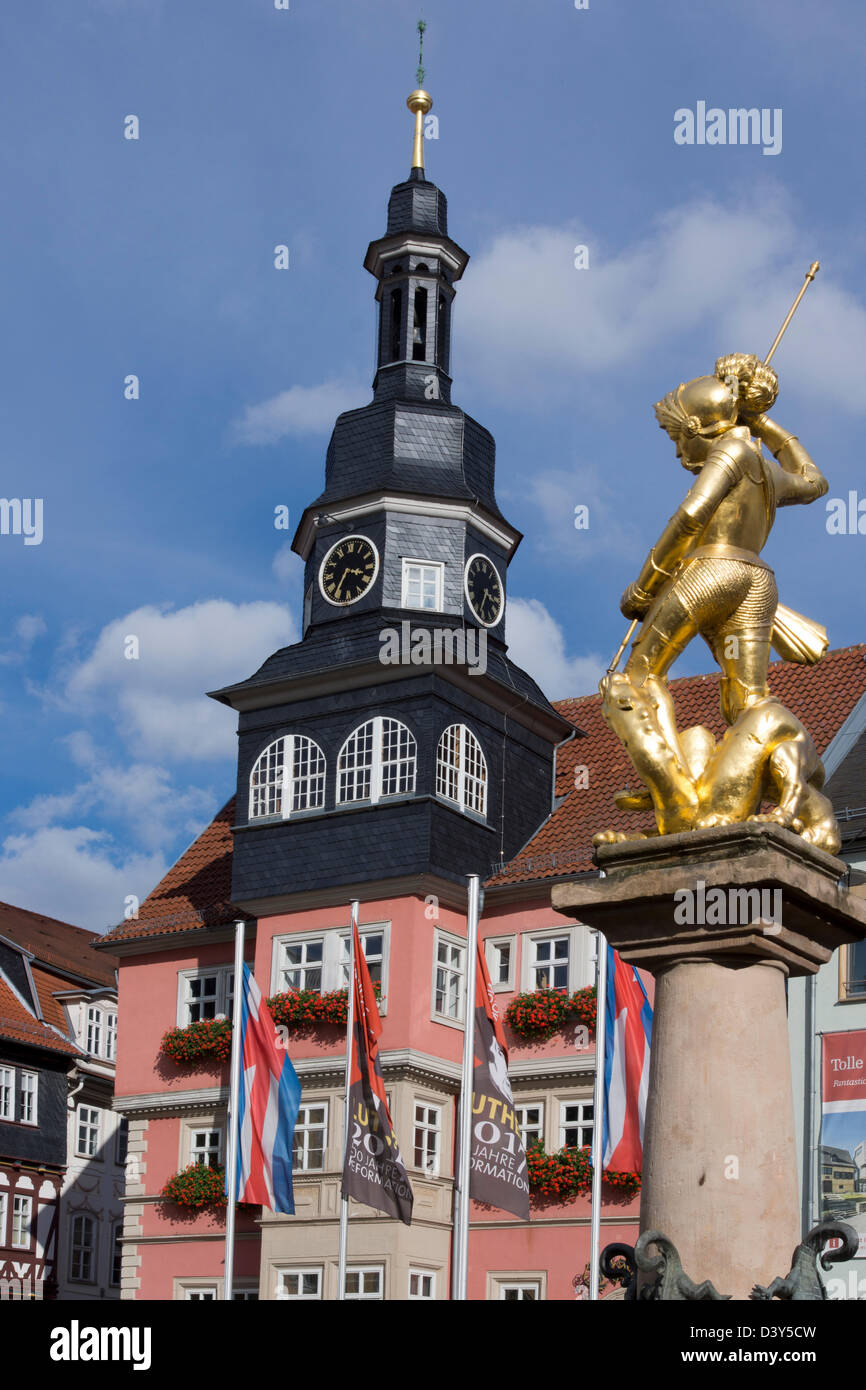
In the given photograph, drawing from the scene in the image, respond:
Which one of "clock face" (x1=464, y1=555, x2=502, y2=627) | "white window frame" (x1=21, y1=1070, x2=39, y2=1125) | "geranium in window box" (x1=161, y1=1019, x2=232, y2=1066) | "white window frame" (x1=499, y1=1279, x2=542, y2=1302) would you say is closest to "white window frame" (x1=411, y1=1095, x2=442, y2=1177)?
"white window frame" (x1=499, y1=1279, x2=542, y2=1302)

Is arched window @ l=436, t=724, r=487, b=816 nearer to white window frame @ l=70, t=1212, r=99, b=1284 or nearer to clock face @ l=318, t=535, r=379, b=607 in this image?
clock face @ l=318, t=535, r=379, b=607

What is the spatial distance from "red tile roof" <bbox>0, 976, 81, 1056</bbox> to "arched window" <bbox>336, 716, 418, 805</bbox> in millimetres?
14315

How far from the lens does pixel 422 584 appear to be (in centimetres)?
3588

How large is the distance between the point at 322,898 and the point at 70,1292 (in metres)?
17.0

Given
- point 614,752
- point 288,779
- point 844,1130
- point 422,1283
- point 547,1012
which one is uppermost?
point 614,752

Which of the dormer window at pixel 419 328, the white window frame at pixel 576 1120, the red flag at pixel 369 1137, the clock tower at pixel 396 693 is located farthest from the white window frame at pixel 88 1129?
the red flag at pixel 369 1137

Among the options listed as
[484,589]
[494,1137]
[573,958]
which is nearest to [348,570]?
[484,589]

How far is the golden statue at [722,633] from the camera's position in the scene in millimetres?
9031

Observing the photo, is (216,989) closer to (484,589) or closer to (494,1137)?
(484,589)

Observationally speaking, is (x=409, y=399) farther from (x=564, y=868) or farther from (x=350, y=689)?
(x=564, y=868)

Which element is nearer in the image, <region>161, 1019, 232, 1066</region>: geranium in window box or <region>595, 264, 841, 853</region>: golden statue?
<region>595, 264, 841, 853</region>: golden statue

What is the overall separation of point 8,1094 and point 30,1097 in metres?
0.83

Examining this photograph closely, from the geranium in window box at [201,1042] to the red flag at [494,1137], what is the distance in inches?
344

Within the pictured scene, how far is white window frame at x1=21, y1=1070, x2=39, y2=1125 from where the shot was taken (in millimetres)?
45188
